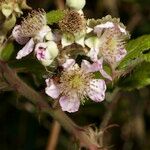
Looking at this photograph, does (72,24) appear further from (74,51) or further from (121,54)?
(121,54)

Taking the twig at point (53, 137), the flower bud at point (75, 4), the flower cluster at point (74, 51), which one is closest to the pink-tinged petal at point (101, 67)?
the flower cluster at point (74, 51)

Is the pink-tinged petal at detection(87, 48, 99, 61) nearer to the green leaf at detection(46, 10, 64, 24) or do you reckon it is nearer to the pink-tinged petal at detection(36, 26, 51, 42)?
the pink-tinged petal at detection(36, 26, 51, 42)

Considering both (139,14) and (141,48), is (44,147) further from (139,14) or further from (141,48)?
(141,48)

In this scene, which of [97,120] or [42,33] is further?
[97,120]

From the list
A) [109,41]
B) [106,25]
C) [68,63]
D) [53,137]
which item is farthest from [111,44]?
[53,137]

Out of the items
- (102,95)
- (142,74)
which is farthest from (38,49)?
(142,74)

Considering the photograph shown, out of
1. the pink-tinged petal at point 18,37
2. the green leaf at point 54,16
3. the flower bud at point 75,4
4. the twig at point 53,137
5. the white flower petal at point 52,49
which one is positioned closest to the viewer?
the white flower petal at point 52,49

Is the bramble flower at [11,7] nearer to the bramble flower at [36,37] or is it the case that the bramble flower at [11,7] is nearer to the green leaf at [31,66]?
the bramble flower at [36,37]
